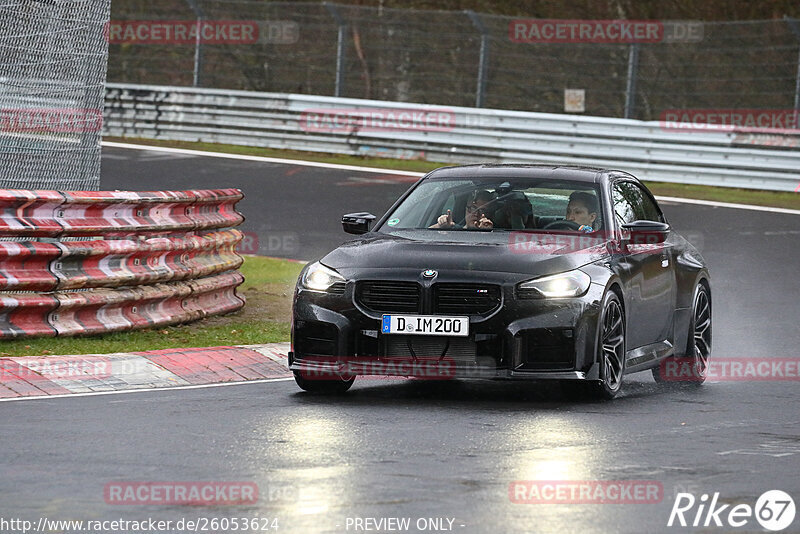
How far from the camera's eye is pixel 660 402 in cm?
1047

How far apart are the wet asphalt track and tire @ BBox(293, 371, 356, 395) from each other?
0.35 ft

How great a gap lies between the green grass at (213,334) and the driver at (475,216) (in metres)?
2.30

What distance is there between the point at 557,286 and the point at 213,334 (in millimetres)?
4018

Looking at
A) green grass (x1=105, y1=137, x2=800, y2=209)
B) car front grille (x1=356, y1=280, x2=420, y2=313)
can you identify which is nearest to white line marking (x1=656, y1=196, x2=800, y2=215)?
green grass (x1=105, y1=137, x2=800, y2=209)

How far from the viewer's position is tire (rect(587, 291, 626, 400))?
33.2ft

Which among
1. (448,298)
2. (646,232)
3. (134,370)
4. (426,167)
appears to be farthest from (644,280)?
(426,167)

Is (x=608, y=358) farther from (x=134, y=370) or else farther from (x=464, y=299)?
(x=134, y=370)

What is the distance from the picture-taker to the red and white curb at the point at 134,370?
10.4 meters

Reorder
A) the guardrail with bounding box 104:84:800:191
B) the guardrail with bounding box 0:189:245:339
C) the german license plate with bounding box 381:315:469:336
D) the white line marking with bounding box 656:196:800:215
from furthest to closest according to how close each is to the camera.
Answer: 1. the guardrail with bounding box 104:84:800:191
2. the white line marking with bounding box 656:196:800:215
3. the guardrail with bounding box 0:189:245:339
4. the german license plate with bounding box 381:315:469:336

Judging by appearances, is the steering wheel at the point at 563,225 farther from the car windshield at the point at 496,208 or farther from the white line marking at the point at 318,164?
the white line marking at the point at 318,164

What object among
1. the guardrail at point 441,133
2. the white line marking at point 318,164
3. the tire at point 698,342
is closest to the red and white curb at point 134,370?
the tire at point 698,342

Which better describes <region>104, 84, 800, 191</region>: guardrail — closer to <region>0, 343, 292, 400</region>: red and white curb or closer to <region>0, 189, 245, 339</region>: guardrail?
<region>0, 189, 245, 339</region>: guardrail

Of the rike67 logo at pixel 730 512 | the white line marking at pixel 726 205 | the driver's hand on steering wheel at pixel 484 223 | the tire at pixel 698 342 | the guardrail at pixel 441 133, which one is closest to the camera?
the rike67 logo at pixel 730 512

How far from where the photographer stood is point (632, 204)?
11859 mm
